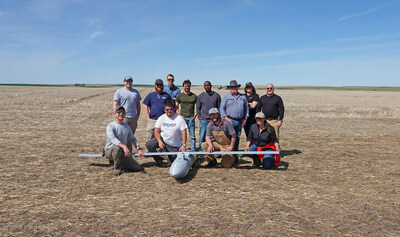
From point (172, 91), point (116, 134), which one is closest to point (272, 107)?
point (172, 91)

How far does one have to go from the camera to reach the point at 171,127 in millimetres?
8789

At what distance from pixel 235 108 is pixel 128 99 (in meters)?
3.39

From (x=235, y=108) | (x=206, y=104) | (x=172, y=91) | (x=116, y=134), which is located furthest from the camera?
(x=172, y=91)

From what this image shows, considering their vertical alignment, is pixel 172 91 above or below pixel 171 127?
above

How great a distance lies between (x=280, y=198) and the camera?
257 inches

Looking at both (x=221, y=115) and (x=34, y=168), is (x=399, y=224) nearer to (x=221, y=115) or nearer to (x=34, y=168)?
(x=221, y=115)

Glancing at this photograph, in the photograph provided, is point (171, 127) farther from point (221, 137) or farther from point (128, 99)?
point (128, 99)

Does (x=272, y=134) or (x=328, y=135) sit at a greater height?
(x=272, y=134)

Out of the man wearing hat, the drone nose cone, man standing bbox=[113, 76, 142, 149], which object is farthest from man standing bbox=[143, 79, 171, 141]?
the man wearing hat

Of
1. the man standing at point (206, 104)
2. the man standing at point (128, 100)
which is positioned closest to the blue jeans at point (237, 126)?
the man standing at point (206, 104)

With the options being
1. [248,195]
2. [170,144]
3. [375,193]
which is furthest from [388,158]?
[170,144]

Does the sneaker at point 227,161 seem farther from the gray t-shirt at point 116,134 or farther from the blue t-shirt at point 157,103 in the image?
the gray t-shirt at point 116,134

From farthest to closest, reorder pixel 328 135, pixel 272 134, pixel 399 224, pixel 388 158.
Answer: pixel 328 135 < pixel 388 158 < pixel 272 134 < pixel 399 224

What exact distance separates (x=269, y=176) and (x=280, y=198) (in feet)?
5.42
